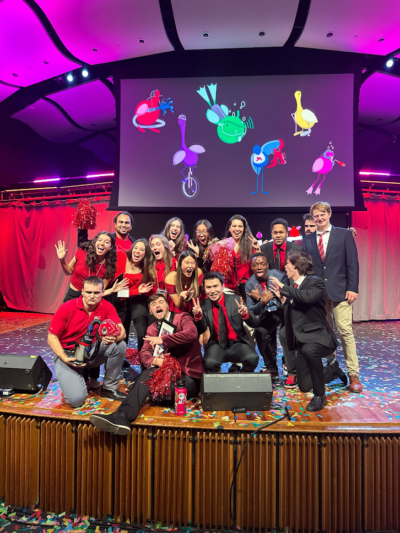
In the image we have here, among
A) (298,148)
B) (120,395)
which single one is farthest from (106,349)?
(298,148)

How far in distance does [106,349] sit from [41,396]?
624mm

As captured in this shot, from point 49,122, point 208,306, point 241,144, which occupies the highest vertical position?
point 49,122

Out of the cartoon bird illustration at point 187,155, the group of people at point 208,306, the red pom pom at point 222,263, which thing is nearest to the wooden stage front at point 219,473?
the group of people at point 208,306

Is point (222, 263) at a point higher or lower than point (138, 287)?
higher

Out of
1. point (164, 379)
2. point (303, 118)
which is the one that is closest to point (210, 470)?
point (164, 379)

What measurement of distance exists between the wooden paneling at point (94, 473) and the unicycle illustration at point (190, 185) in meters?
4.24

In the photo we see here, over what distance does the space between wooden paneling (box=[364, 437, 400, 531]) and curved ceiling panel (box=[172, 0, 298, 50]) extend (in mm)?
5559

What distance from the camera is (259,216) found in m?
5.99

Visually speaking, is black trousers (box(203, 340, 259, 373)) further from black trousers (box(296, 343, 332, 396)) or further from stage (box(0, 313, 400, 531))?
stage (box(0, 313, 400, 531))

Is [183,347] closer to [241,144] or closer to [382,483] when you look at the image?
[382,483]

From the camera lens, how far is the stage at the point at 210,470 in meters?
1.97

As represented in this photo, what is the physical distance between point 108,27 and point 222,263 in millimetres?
4549

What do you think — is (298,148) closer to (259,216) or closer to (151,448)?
(259,216)

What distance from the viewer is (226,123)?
5.69 meters
